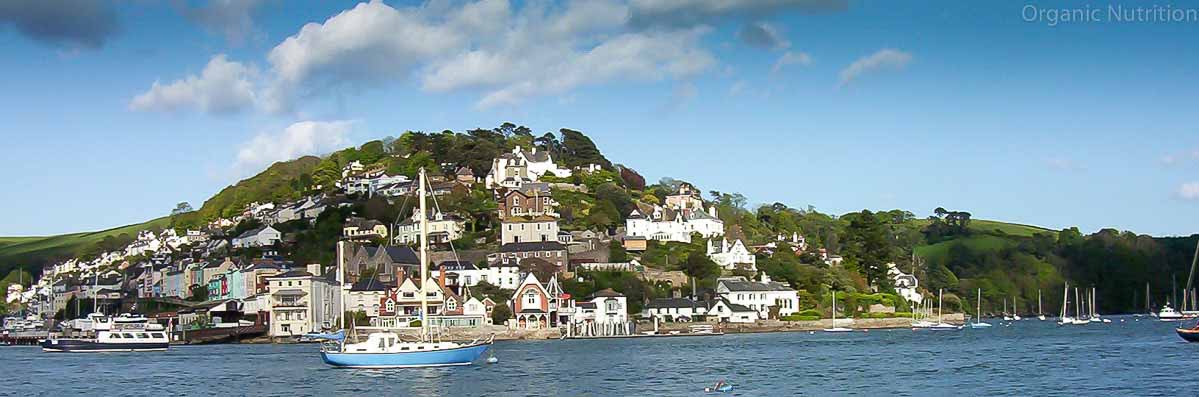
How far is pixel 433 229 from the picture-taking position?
116188mm

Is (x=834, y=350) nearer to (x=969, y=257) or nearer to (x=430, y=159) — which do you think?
(x=430, y=159)

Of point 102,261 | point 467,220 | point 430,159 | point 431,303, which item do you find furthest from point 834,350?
point 102,261

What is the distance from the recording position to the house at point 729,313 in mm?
100938

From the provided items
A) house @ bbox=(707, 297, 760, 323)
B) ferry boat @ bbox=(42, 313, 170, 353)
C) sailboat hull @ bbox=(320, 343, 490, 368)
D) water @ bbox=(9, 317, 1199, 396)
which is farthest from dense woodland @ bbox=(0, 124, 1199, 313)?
sailboat hull @ bbox=(320, 343, 490, 368)

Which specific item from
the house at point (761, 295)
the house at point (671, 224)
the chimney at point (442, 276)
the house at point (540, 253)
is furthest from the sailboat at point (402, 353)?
the house at point (671, 224)

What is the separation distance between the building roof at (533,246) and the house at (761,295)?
43.3 ft

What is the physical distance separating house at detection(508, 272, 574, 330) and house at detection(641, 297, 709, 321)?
7.23 metres

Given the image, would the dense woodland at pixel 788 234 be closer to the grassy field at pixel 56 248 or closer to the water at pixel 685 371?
the grassy field at pixel 56 248

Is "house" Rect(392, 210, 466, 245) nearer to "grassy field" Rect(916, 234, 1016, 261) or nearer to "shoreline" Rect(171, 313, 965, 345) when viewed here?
"shoreline" Rect(171, 313, 965, 345)

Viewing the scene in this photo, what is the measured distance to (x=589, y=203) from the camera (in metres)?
131

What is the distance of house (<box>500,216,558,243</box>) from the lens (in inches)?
4461

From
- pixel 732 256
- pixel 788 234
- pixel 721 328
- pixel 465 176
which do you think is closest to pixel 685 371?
pixel 721 328

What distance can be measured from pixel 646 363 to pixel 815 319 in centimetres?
4980

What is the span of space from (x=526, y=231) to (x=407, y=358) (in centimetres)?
6275
